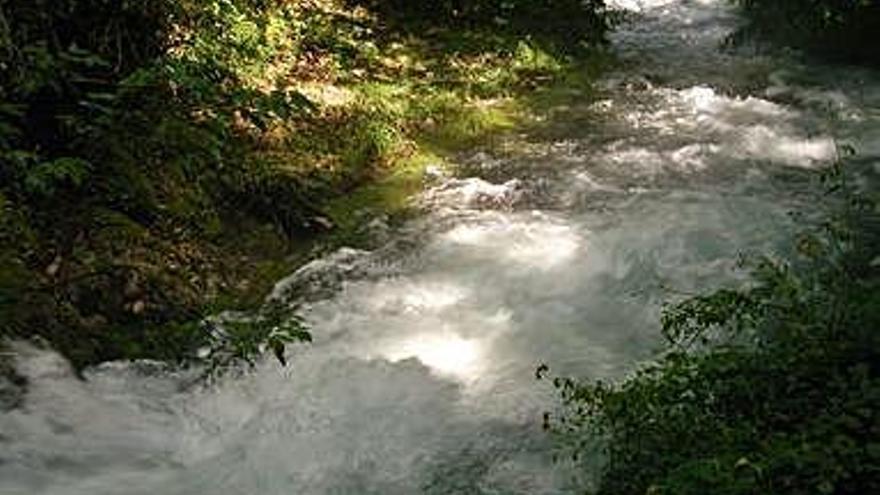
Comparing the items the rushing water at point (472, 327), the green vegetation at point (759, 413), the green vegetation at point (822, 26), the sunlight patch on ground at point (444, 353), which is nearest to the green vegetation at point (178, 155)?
the rushing water at point (472, 327)

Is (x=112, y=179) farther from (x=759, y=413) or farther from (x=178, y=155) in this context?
(x=759, y=413)

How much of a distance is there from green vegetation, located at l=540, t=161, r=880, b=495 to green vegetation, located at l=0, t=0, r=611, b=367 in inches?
76.2

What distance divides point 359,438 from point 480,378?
810 millimetres

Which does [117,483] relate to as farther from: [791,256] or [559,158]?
[559,158]

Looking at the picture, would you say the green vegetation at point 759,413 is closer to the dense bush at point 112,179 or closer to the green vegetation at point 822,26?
the dense bush at point 112,179

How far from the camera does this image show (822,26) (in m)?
11.7

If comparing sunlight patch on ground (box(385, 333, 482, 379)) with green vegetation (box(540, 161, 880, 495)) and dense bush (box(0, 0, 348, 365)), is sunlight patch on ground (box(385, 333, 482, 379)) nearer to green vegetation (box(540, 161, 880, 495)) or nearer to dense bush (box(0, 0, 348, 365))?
green vegetation (box(540, 161, 880, 495))

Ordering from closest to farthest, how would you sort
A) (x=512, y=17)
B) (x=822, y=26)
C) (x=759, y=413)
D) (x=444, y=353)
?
1. (x=759, y=413)
2. (x=444, y=353)
3. (x=822, y=26)
4. (x=512, y=17)

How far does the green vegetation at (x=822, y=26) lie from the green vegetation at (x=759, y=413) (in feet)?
21.8

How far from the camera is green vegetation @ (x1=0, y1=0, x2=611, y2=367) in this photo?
20.1 feet

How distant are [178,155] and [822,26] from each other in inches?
300

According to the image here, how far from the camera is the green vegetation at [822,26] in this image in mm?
11367

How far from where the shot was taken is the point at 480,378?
239 inches

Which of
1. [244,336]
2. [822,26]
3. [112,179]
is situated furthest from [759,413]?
[822,26]
